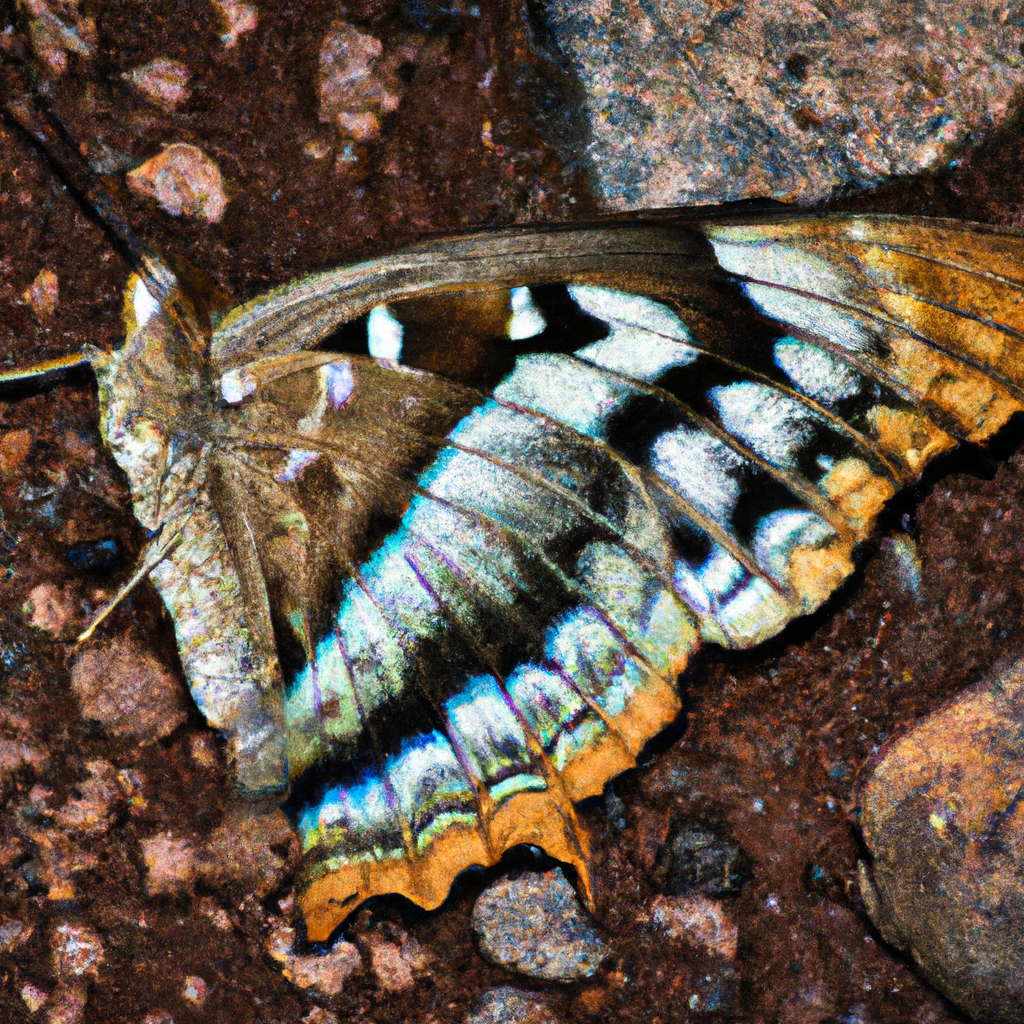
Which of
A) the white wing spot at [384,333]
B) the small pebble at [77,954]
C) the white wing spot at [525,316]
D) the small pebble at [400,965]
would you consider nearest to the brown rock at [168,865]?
the small pebble at [77,954]

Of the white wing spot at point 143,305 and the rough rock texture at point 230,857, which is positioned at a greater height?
the white wing spot at point 143,305

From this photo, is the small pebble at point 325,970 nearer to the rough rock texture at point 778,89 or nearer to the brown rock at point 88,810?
the brown rock at point 88,810

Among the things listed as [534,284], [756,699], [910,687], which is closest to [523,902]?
[756,699]

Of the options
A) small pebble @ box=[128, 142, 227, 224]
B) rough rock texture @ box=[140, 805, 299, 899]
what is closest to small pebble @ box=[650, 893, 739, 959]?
rough rock texture @ box=[140, 805, 299, 899]

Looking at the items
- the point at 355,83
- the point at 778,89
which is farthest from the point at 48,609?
the point at 778,89

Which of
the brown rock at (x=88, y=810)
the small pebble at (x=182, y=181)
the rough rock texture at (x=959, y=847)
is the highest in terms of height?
the small pebble at (x=182, y=181)

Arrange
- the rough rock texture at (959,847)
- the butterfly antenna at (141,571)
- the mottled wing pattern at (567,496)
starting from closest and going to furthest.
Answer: the mottled wing pattern at (567,496), the rough rock texture at (959,847), the butterfly antenna at (141,571)

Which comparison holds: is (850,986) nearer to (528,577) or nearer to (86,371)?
(528,577)

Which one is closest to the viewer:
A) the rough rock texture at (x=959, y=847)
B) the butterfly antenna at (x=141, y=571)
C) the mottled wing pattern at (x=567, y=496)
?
the mottled wing pattern at (x=567, y=496)

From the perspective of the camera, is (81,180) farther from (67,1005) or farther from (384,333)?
(67,1005)
